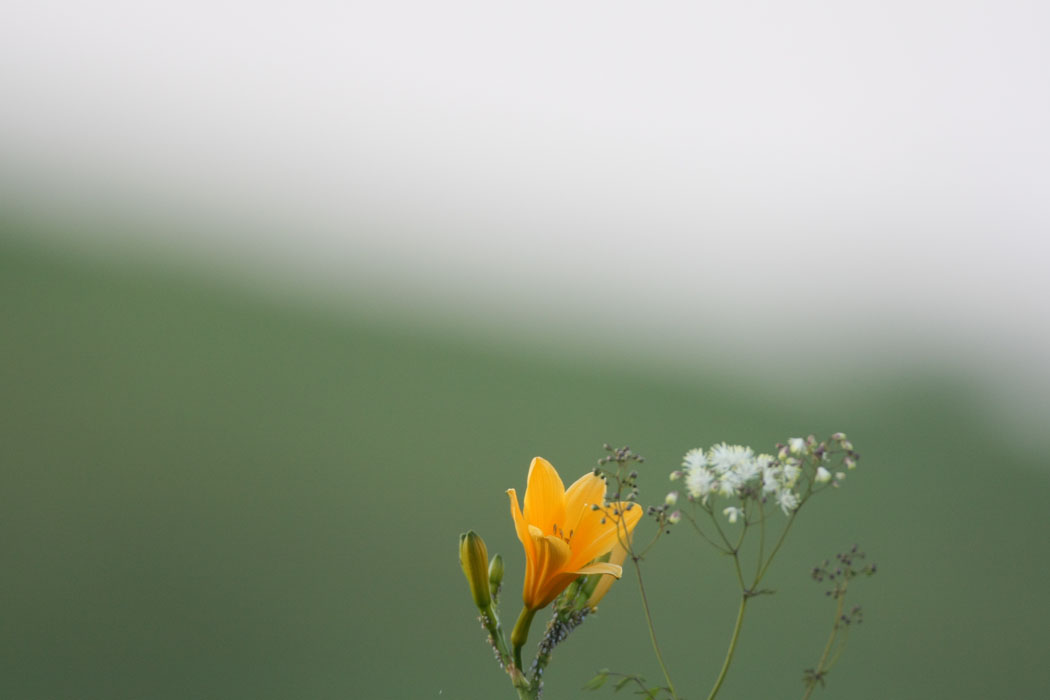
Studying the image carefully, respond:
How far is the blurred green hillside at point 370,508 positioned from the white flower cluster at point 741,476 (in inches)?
43.2

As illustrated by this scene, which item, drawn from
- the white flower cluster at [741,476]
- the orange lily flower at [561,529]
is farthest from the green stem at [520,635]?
the white flower cluster at [741,476]

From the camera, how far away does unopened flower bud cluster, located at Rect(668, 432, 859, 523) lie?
456 millimetres

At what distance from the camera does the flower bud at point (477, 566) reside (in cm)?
49

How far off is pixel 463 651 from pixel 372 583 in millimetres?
259

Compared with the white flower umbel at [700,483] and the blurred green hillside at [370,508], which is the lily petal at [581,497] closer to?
the white flower umbel at [700,483]

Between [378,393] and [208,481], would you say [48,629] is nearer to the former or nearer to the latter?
[208,481]

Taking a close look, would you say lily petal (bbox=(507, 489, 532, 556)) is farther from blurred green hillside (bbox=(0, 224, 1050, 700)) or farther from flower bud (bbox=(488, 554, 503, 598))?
blurred green hillside (bbox=(0, 224, 1050, 700))

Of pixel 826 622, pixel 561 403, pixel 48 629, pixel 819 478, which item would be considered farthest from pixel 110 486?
pixel 819 478

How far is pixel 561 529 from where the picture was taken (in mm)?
521

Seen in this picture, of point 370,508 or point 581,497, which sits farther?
point 370,508

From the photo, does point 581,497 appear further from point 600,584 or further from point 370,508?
point 370,508

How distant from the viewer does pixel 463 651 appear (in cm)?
187

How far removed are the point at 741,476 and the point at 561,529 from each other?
11 centimetres

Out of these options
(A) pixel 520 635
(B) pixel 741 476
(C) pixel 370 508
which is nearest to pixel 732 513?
(B) pixel 741 476
